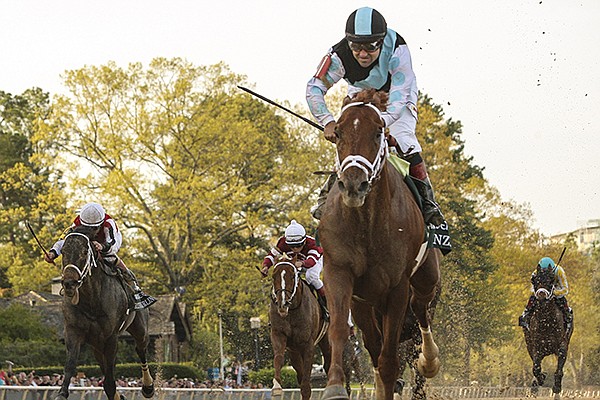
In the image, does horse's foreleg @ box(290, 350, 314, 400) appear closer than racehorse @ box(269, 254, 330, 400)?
Yes

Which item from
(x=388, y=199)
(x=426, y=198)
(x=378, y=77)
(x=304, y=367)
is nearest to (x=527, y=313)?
(x=304, y=367)

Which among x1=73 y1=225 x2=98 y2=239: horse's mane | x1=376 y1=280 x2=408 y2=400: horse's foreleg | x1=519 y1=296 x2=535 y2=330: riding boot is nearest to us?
x1=376 y1=280 x2=408 y2=400: horse's foreleg

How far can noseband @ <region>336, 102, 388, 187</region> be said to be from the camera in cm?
755

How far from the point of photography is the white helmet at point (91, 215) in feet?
46.6

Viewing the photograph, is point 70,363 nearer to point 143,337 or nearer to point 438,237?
point 143,337

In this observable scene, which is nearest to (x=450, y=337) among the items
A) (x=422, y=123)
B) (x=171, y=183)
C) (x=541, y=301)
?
(x=422, y=123)

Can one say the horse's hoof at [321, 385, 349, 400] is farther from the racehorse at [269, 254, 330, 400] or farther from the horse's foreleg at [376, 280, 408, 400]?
the racehorse at [269, 254, 330, 400]

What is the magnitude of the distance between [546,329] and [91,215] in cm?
1087

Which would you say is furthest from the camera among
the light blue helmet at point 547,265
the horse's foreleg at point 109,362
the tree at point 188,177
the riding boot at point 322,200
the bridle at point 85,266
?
the tree at point 188,177

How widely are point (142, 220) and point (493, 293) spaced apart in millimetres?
18460

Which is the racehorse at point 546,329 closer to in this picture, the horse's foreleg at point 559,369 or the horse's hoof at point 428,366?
the horse's foreleg at point 559,369

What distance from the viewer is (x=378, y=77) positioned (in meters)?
9.66

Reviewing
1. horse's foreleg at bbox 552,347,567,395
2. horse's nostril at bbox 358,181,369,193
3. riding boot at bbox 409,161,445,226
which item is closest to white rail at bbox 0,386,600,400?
horse's foreleg at bbox 552,347,567,395

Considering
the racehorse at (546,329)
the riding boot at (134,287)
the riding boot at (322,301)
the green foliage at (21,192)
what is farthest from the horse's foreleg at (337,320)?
the green foliage at (21,192)
